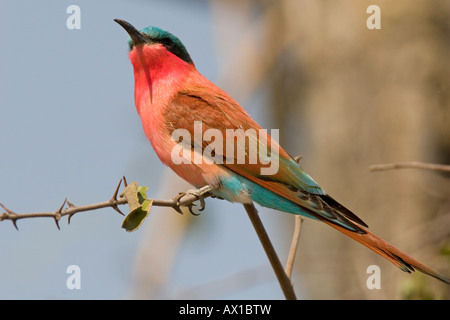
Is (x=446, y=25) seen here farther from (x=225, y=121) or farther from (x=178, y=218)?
(x=225, y=121)

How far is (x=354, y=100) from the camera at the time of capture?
6023 mm

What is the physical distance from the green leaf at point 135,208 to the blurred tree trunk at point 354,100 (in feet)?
9.74

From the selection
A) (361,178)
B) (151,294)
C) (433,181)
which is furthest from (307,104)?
(151,294)

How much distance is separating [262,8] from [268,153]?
379cm

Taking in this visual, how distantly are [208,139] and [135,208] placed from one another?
102cm

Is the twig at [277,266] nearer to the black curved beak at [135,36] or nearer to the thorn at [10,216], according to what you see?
the thorn at [10,216]

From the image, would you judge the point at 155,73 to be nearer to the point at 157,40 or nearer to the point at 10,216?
the point at 157,40

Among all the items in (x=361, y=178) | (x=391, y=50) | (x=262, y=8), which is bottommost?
(x=361, y=178)

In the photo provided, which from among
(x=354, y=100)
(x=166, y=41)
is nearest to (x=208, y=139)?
(x=166, y=41)

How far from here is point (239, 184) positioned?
9.74 ft

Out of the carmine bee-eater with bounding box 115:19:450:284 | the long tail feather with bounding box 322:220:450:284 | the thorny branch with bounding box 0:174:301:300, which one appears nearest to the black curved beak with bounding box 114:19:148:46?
the carmine bee-eater with bounding box 115:19:450:284

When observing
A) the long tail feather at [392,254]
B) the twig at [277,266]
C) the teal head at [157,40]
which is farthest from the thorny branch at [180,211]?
the teal head at [157,40]

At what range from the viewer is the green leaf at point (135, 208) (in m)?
2.12

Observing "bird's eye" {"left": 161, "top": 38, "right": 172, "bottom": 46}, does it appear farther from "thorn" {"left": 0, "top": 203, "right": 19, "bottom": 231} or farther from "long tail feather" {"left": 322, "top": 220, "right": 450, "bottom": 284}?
"thorn" {"left": 0, "top": 203, "right": 19, "bottom": 231}
